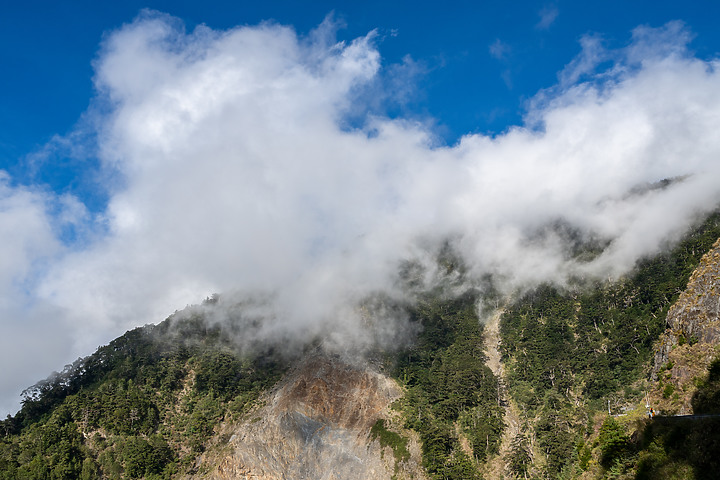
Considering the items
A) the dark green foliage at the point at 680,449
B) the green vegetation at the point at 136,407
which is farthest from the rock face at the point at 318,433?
the dark green foliage at the point at 680,449

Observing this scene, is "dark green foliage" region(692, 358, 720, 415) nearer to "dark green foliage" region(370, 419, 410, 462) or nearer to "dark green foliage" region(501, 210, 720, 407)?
"dark green foliage" region(501, 210, 720, 407)

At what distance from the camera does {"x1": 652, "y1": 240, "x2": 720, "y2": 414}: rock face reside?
152 feet

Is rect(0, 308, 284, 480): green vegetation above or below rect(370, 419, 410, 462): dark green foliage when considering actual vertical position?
above

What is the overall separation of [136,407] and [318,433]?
Answer: 40805mm

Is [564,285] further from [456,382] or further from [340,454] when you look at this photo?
[340,454]

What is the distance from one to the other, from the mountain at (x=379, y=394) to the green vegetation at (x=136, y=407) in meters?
0.32

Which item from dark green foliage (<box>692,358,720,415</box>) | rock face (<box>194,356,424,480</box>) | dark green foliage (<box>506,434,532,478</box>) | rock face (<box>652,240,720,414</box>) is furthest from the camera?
rock face (<box>194,356,424,480</box>)

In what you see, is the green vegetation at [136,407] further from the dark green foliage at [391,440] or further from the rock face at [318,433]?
the dark green foliage at [391,440]

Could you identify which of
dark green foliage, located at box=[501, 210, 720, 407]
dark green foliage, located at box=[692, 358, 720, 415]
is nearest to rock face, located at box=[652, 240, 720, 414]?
dark green foliage, located at box=[692, 358, 720, 415]

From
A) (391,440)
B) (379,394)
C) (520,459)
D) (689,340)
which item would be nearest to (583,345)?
(520,459)

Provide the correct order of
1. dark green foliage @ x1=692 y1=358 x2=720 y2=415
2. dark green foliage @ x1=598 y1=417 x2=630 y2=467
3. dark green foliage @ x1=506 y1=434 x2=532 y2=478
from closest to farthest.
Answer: dark green foliage @ x1=692 y1=358 x2=720 y2=415 < dark green foliage @ x1=598 y1=417 x2=630 y2=467 < dark green foliage @ x1=506 y1=434 x2=532 y2=478

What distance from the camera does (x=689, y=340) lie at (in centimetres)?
5072

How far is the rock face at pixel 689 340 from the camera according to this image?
46219mm

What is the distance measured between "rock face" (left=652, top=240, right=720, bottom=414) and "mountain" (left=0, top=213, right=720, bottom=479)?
678 inches
